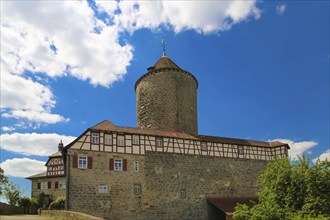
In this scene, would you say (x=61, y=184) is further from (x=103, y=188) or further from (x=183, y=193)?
(x=183, y=193)

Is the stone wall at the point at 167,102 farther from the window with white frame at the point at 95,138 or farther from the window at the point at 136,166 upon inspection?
the window with white frame at the point at 95,138

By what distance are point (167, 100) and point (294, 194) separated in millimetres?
16917

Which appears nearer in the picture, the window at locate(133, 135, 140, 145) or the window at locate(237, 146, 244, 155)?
the window at locate(133, 135, 140, 145)

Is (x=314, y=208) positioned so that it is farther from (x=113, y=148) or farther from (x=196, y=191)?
(x=113, y=148)

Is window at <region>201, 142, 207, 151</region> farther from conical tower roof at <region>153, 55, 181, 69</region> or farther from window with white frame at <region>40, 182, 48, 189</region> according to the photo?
window with white frame at <region>40, 182, 48, 189</region>

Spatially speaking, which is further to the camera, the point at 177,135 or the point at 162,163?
the point at 177,135

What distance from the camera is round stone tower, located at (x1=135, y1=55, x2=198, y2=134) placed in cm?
3128

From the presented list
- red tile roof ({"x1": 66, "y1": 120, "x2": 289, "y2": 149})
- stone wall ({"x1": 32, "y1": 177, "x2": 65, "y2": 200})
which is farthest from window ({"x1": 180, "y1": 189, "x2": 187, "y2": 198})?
stone wall ({"x1": 32, "y1": 177, "x2": 65, "y2": 200})

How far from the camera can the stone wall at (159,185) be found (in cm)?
2205

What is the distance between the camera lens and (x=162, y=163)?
25109 mm

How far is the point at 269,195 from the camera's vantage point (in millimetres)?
17125

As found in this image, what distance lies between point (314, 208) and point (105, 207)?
488 inches

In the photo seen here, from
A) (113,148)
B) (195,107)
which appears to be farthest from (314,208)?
(195,107)

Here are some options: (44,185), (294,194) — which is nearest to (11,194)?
(44,185)
